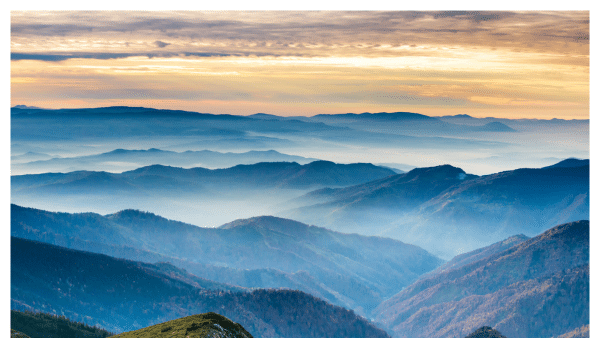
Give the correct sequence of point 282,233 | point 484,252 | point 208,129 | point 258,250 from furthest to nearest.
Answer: point 282,233
point 258,250
point 484,252
point 208,129

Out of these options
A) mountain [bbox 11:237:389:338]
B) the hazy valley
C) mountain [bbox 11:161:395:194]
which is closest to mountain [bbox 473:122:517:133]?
the hazy valley

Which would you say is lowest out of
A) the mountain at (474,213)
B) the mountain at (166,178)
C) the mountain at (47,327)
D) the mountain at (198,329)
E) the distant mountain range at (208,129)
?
the mountain at (474,213)

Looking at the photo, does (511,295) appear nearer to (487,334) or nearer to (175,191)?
(487,334)

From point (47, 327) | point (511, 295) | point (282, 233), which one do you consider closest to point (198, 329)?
point (47, 327)

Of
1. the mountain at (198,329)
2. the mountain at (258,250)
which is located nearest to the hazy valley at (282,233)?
the mountain at (198,329)

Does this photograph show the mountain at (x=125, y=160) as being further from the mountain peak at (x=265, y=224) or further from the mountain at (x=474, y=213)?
the mountain at (x=474, y=213)
